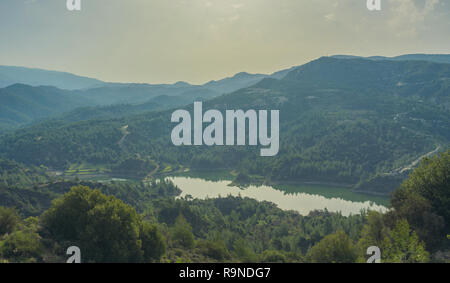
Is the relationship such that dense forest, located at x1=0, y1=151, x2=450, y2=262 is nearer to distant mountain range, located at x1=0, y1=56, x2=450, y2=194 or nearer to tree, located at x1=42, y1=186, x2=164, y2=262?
tree, located at x1=42, y1=186, x2=164, y2=262

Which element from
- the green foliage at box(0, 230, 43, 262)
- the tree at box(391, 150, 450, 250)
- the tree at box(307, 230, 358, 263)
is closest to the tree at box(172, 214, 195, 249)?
the tree at box(307, 230, 358, 263)

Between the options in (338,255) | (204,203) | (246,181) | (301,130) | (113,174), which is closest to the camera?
(338,255)

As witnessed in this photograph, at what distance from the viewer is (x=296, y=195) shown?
300 feet

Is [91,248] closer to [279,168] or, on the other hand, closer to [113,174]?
[279,168]

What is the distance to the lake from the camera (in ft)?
260

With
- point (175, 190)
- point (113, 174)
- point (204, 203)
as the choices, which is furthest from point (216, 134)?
point (204, 203)

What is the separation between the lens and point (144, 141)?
161750mm

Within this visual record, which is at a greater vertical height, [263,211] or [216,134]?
[216,134]

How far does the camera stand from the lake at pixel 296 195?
79.2 meters

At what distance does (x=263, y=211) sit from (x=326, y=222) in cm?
1517

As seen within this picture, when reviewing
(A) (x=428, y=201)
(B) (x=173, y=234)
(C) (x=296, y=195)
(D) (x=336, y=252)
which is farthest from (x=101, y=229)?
(C) (x=296, y=195)

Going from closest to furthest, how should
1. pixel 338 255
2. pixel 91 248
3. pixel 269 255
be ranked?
pixel 91 248
pixel 338 255
pixel 269 255

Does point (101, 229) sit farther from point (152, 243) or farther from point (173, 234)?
point (173, 234)

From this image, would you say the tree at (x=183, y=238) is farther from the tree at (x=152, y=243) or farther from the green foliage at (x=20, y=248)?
the green foliage at (x=20, y=248)
